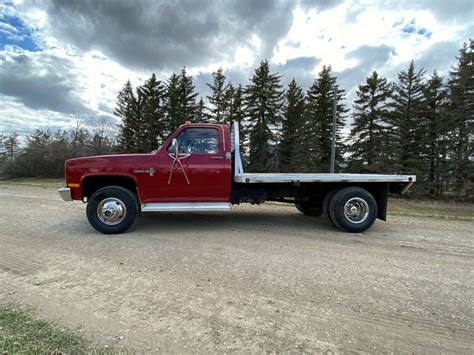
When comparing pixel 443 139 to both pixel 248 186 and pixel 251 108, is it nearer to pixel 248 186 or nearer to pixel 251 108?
pixel 251 108

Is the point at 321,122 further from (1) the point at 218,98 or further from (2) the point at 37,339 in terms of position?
(2) the point at 37,339

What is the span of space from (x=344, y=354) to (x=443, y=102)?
2694 cm

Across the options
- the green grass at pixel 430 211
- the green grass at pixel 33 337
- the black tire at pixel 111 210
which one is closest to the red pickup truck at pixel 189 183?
the black tire at pixel 111 210

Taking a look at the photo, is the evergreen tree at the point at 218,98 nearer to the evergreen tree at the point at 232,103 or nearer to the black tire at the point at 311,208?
the evergreen tree at the point at 232,103

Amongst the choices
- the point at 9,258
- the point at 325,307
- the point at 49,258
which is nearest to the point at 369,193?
the point at 325,307

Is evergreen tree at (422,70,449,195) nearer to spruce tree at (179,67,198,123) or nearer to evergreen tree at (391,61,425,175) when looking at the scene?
evergreen tree at (391,61,425,175)

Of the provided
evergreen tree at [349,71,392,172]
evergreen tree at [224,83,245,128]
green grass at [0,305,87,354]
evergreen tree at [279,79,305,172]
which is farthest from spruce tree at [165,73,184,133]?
green grass at [0,305,87,354]

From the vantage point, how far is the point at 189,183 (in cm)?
506

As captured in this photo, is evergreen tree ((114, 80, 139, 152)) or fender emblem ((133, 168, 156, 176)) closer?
fender emblem ((133, 168, 156, 176))

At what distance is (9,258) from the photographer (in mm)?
3715

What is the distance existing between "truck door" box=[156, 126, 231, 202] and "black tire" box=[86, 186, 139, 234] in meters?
0.56

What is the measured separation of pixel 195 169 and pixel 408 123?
23935mm

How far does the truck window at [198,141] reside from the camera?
515cm

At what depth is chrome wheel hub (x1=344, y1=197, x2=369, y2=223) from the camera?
5.16 meters
